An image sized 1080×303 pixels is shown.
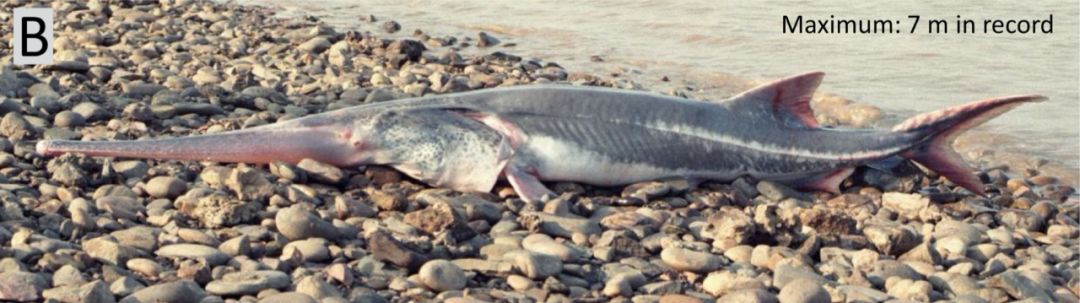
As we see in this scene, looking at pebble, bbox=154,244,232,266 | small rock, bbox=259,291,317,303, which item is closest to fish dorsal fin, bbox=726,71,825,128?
pebble, bbox=154,244,232,266

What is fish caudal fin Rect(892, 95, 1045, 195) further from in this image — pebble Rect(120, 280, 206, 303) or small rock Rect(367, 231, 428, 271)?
pebble Rect(120, 280, 206, 303)

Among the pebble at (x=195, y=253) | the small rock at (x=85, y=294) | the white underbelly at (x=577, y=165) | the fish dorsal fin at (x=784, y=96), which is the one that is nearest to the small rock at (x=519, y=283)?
the pebble at (x=195, y=253)

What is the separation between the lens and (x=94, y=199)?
612 cm

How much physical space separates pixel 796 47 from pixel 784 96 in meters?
7.08

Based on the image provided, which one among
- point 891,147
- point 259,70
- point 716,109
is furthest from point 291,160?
point 259,70

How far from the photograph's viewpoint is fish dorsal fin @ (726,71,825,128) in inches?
296

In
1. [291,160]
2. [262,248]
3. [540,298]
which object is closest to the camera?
[540,298]

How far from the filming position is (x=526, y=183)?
273 inches

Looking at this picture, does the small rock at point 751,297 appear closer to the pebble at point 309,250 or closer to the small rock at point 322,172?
the pebble at point 309,250

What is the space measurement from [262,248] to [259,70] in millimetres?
5654

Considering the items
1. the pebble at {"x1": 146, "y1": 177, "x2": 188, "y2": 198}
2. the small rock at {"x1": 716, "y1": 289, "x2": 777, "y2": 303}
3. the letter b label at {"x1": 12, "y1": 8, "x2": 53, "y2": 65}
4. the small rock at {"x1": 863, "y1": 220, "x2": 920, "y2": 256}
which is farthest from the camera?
the letter b label at {"x1": 12, "y1": 8, "x2": 53, "y2": 65}

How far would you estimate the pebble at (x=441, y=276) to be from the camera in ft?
16.5

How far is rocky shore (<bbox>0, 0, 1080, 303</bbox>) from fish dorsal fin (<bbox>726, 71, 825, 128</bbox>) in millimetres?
403

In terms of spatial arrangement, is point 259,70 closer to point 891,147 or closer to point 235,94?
point 235,94
